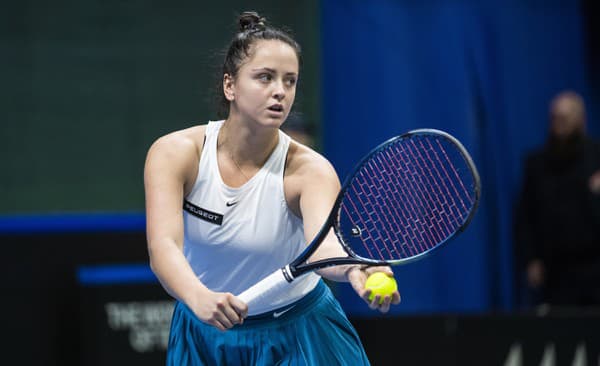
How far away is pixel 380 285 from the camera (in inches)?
101

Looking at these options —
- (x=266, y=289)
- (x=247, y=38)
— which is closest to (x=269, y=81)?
(x=247, y=38)

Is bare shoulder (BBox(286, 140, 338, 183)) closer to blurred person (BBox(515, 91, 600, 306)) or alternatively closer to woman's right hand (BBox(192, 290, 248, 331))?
woman's right hand (BBox(192, 290, 248, 331))

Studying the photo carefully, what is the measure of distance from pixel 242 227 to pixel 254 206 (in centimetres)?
7

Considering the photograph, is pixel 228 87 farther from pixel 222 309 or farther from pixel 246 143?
pixel 222 309

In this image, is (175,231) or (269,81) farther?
(269,81)

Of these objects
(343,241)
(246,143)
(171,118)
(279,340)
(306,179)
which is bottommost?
(279,340)

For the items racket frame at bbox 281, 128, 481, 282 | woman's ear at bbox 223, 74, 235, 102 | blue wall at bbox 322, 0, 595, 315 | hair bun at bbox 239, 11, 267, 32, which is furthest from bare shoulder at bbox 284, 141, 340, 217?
blue wall at bbox 322, 0, 595, 315

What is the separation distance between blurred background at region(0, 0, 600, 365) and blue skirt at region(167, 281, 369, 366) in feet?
8.04

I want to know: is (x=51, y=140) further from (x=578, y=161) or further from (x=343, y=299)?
(x=578, y=161)

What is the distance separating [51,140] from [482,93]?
8.70 feet

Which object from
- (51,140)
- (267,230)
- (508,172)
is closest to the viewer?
(267,230)

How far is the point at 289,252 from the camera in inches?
122

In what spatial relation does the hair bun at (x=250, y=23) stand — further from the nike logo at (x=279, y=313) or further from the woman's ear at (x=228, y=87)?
the nike logo at (x=279, y=313)

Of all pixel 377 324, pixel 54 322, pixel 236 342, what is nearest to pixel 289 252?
pixel 236 342
